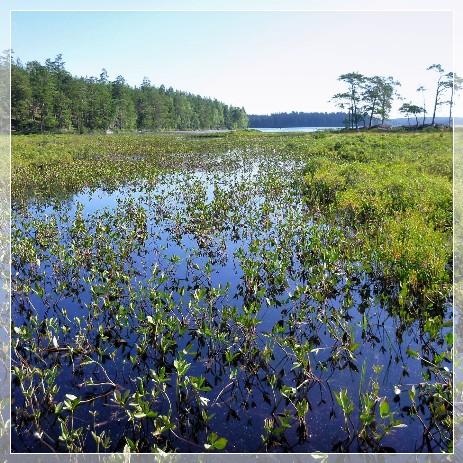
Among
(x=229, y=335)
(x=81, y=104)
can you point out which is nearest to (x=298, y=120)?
(x=81, y=104)

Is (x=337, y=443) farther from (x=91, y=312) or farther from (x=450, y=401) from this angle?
(x=91, y=312)

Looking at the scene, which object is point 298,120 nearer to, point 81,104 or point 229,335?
point 81,104

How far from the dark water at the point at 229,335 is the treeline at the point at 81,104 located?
4186 centimetres

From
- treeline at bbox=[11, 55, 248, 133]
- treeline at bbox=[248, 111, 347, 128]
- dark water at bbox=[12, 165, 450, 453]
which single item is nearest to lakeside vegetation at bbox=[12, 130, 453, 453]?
dark water at bbox=[12, 165, 450, 453]

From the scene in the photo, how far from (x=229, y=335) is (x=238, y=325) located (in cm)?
22

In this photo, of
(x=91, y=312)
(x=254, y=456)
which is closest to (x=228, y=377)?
(x=254, y=456)

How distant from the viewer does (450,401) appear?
12.7 feet

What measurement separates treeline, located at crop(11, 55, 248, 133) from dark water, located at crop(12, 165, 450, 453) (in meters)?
41.9

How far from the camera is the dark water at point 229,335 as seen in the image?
12.2 feet

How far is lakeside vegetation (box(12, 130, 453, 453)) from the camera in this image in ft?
12.0

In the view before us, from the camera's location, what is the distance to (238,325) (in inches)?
202

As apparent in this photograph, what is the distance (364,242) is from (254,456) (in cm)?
590

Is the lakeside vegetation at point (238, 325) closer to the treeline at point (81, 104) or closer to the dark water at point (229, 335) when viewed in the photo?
the dark water at point (229, 335)

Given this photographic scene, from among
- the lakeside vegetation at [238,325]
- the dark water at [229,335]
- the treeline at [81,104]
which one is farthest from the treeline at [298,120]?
the dark water at [229,335]
